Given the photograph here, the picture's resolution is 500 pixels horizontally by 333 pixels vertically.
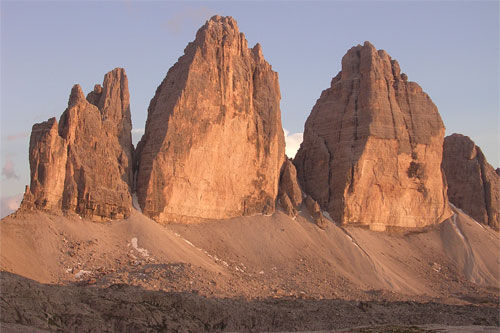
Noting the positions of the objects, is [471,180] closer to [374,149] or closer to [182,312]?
[374,149]

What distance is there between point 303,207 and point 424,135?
17148 millimetres

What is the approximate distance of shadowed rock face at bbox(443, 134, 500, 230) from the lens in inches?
3145

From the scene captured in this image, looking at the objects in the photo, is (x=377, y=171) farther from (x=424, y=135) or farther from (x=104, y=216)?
(x=104, y=216)

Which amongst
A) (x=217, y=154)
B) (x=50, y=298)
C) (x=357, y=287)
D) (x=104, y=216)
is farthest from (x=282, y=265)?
(x=50, y=298)

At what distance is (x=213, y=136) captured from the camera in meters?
59.2

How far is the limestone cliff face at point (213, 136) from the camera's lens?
56188 millimetres

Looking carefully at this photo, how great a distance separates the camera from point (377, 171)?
230 feet

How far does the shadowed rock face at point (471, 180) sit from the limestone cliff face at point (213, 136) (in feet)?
88.7

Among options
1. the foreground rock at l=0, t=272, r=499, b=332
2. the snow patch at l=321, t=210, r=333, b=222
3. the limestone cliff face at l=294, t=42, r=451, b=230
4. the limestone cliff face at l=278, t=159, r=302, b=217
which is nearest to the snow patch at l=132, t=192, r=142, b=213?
the foreground rock at l=0, t=272, r=499, b=332

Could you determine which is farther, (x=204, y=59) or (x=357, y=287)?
(x=204, y=59)

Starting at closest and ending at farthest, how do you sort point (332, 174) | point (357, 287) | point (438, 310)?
point (438, 310)
point (357, 287)
point (332, 174)

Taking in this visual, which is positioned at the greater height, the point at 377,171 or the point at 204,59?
the point at 204,59

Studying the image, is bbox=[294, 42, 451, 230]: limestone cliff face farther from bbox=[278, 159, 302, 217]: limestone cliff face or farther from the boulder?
bbox=[278, 159, 302, 217]: limestone cliff face

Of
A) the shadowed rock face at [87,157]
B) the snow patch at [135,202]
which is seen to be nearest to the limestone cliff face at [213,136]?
the snow patch at [135,202]
